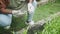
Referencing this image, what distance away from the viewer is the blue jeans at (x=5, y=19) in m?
1.44

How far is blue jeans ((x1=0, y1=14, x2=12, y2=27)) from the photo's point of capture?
1.44 m

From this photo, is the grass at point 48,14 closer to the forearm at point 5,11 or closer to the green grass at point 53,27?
the green grass at point 53,27

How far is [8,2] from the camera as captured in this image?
4.68 ft

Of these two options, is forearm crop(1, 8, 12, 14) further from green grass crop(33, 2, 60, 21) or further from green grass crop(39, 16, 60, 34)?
green grass crop(39, 16, 60, 34)

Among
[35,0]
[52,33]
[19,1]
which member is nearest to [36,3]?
[35,0]

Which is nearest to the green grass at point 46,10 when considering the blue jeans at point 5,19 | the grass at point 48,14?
the grass at point 48,14

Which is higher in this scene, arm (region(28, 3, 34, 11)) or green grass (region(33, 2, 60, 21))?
arm (region(28, 3, 34, 11))

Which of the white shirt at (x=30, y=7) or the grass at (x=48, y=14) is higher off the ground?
the white shirt at (x=30, y=7)

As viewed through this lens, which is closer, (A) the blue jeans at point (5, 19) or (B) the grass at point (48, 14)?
(A) the blue jeans at point (5, 19)

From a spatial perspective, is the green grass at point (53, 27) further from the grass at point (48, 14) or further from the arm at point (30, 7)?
the arm at point (30, 7)

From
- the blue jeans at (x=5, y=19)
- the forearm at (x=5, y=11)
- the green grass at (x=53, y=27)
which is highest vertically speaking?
the forearm at (x=5, y=11)

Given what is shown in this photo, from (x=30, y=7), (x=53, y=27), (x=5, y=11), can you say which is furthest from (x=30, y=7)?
(x=53, y=27)

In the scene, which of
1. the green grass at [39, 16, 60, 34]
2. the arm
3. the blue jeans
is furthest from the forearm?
the green grass at [39, 16, 60, 34]

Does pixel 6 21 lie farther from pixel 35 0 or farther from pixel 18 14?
pixel 35 0
